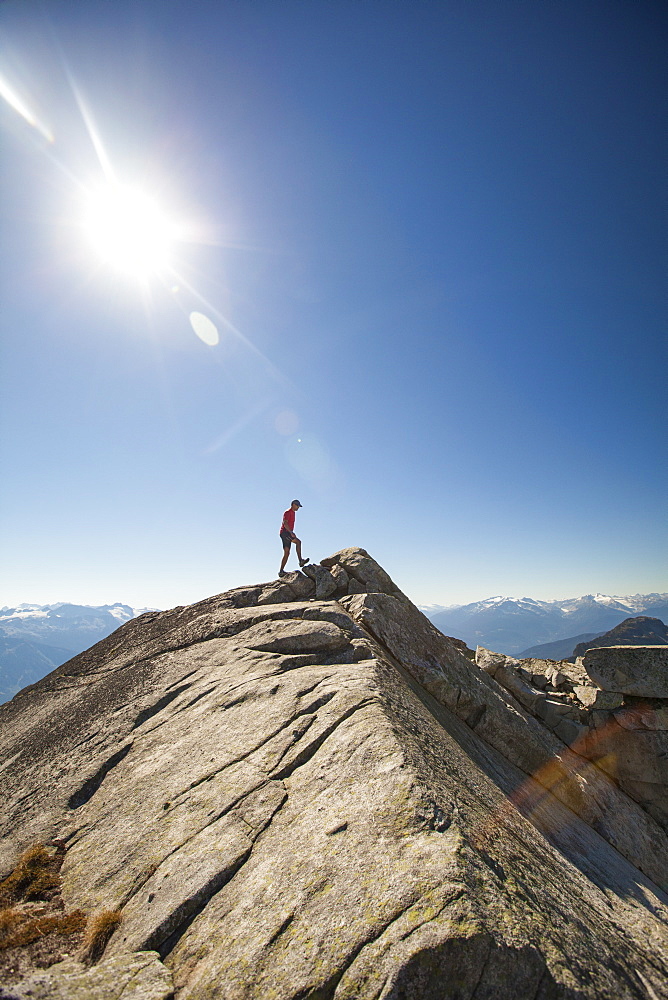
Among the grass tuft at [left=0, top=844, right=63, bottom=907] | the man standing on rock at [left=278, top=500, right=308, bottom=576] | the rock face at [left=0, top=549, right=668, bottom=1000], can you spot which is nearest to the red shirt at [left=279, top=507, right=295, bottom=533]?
the man standing on rock at [left=278, top=500, right=308, bottom=576]

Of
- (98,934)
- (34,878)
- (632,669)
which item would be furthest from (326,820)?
(632,669)

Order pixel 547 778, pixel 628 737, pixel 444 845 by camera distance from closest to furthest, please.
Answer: pixel 444 845
pixel 547 778
pixel 628 737

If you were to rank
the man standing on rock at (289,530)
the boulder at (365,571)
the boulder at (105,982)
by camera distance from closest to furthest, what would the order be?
the boulder at (105,982)
the boulder at (365,571)
the man standing on rock at (289,530)

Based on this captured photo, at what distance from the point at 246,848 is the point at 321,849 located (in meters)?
1.83

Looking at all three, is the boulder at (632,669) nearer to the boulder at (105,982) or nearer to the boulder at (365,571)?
A: the boulder at (365,571)

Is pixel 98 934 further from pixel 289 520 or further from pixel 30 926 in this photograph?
pixel 289 520

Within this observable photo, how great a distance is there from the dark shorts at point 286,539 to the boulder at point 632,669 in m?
18.3

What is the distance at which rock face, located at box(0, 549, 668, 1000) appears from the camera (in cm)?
578

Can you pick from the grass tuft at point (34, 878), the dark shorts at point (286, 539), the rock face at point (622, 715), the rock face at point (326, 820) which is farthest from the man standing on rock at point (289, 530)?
the grass tuft at point (34, 878)

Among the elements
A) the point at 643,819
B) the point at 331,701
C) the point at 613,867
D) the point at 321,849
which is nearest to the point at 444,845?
the point at 321,849

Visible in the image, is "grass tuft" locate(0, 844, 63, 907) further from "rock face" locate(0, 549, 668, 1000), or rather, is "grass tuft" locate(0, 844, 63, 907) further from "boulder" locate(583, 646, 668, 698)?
"boulder" locate(583, 646, 668, 698)

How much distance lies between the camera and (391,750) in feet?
30.0

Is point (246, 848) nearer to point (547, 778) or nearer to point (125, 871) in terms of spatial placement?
point (125, 871)

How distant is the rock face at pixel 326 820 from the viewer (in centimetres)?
578
